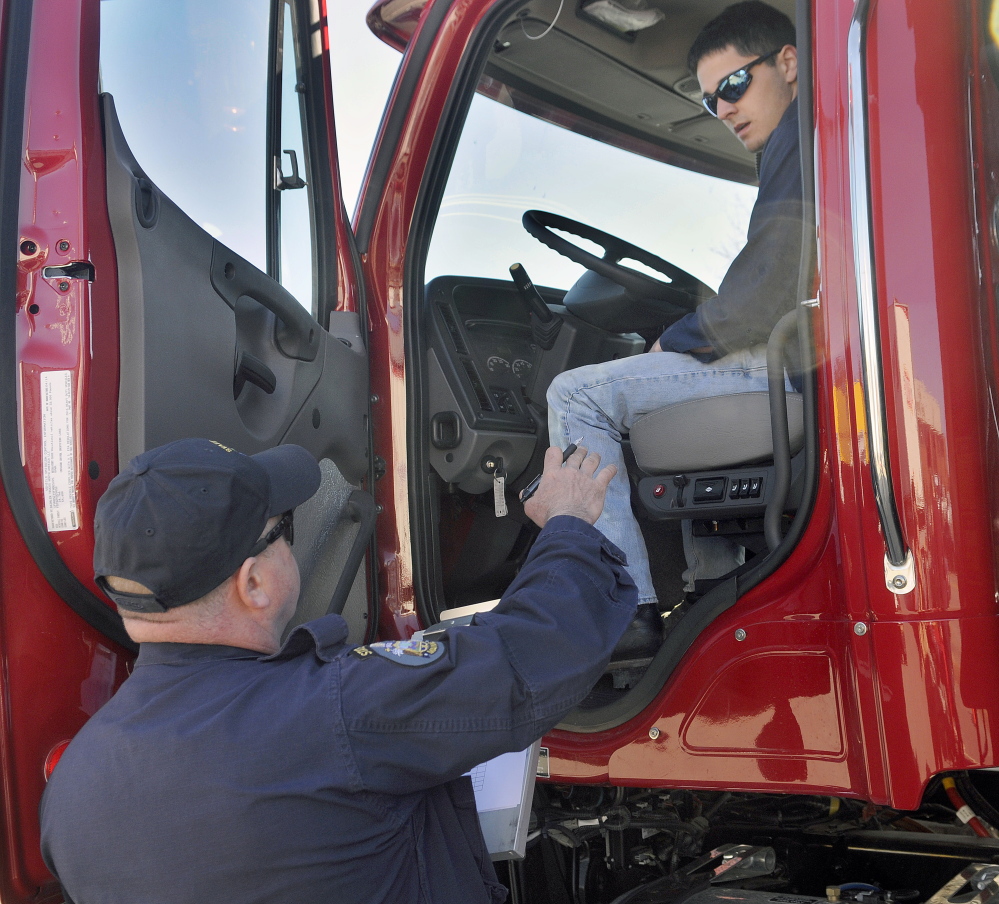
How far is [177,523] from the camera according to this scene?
3.92 feet

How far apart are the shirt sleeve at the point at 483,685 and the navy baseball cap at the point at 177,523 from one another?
0.73 ft

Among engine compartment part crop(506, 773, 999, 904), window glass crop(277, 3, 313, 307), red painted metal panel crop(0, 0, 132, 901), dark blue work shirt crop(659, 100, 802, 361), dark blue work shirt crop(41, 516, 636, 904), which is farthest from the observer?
window glass crop(277, 3, 313, 307)

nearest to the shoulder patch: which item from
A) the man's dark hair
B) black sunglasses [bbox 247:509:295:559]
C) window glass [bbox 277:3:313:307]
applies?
black sunglasses [bbox 247:509:295:559]

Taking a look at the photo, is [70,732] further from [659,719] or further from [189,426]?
[659,719]

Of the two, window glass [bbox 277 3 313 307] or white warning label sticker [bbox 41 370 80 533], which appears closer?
white warning label sticker [bbox 41 370 80 533]

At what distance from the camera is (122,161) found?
1.43 metres

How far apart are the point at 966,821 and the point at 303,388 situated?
1.50 m

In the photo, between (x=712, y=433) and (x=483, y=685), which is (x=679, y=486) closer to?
(x=712, y=433)

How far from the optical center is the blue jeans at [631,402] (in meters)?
1.83

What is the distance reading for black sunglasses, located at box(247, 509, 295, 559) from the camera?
130 cm

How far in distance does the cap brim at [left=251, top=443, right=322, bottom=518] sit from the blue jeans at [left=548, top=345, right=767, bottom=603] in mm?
642

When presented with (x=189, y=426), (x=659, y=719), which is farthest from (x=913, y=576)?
(x=189, y=426)

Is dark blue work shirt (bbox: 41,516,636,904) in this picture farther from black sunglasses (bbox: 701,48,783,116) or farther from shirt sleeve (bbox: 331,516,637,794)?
black sunglasses (bbox: 701,48,783,116)

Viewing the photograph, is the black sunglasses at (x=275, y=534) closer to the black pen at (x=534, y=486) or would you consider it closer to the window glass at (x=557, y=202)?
the black pen at (x=534, y=486)
